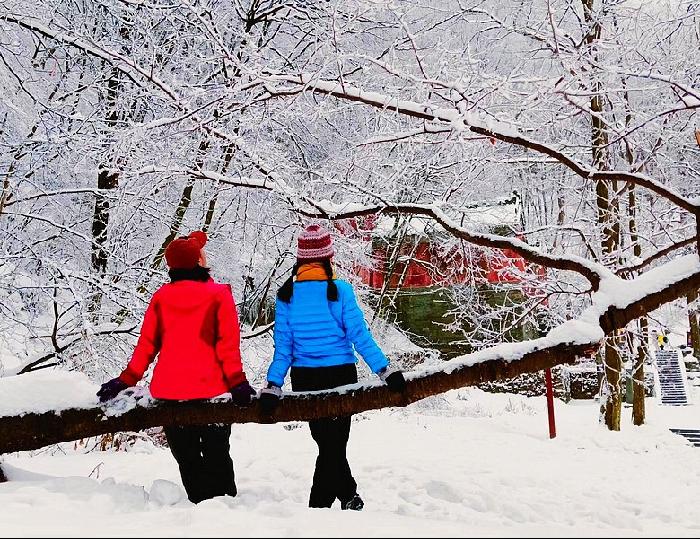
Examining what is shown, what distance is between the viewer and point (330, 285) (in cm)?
346

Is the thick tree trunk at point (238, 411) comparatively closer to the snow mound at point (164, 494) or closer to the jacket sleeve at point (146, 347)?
the jacket sleeve at point (146, 347)

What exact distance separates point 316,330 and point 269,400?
45 cm

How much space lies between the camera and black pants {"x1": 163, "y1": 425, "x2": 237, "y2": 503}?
3260 millimetres

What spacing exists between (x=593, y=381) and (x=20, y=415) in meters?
17.8

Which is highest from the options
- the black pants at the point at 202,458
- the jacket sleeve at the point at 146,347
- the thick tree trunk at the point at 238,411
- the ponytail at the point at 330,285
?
the ponytail at the point at 330,285

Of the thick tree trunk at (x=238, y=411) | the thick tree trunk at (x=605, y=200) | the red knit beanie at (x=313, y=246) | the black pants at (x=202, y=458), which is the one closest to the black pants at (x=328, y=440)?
the thick tree trunk at (x=238, y=411)

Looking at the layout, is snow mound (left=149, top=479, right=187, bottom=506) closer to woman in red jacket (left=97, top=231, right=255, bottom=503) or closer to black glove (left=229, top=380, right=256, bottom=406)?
woman in red jacket (left=97, top=231, right=255, bottom=503)

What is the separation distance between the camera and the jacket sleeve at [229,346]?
3279mm

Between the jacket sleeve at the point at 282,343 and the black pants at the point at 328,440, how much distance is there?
0.26ft

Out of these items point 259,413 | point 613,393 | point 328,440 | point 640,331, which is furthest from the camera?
point 613,393

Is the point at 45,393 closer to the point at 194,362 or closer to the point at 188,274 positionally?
the point at 194,362

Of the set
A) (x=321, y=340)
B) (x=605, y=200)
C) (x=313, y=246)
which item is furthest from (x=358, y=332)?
(x=605, y=200)

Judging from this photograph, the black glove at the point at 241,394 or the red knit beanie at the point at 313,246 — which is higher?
the red knit beanie at the point at 313,246

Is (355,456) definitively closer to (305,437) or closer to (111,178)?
(305,437)
